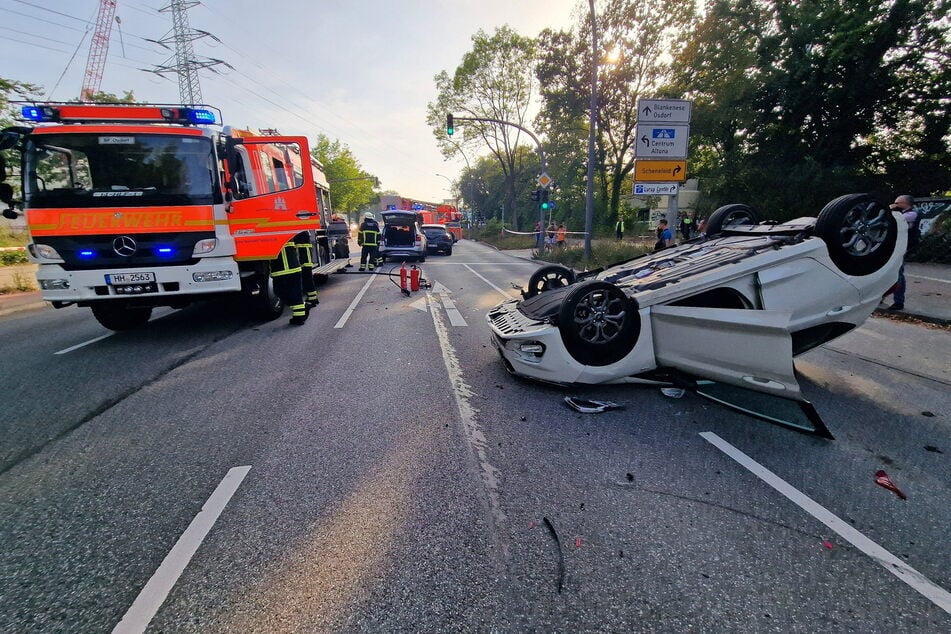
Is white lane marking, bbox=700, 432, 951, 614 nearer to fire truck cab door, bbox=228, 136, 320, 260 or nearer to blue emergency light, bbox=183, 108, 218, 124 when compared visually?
fire truck cab door, bbox=228, 136, 320, 260

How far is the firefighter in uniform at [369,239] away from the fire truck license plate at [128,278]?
8.01 meters

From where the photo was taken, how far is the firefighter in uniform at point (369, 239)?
13.6 meters

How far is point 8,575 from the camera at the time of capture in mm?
1960

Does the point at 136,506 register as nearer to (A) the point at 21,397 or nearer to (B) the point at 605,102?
(A) the point at 21,397

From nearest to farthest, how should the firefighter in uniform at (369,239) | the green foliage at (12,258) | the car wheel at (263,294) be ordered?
1. the car wheel at (263,294)
2. the firefighter in uniform at (369,239)
3. the green foliage at (12,258)

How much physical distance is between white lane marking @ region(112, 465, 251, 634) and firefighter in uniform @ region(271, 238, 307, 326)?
4.51 metres

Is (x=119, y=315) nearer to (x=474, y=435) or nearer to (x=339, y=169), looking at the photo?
(x=474, y=435)

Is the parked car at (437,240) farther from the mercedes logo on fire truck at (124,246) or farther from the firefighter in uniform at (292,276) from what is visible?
the mercedes logo on fire truck at (124,246)

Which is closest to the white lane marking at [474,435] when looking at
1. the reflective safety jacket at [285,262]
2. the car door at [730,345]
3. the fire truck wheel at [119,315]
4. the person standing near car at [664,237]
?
the car door at [730,345]

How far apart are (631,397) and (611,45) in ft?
89.7

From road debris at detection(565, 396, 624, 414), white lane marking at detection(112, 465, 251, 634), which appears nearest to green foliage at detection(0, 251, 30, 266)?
white lane marking at detection(112, 465, 251, 634)

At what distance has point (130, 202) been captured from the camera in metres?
5.39

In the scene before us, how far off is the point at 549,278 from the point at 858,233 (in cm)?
336

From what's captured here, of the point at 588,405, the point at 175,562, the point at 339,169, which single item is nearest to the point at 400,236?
the point at 588,405
